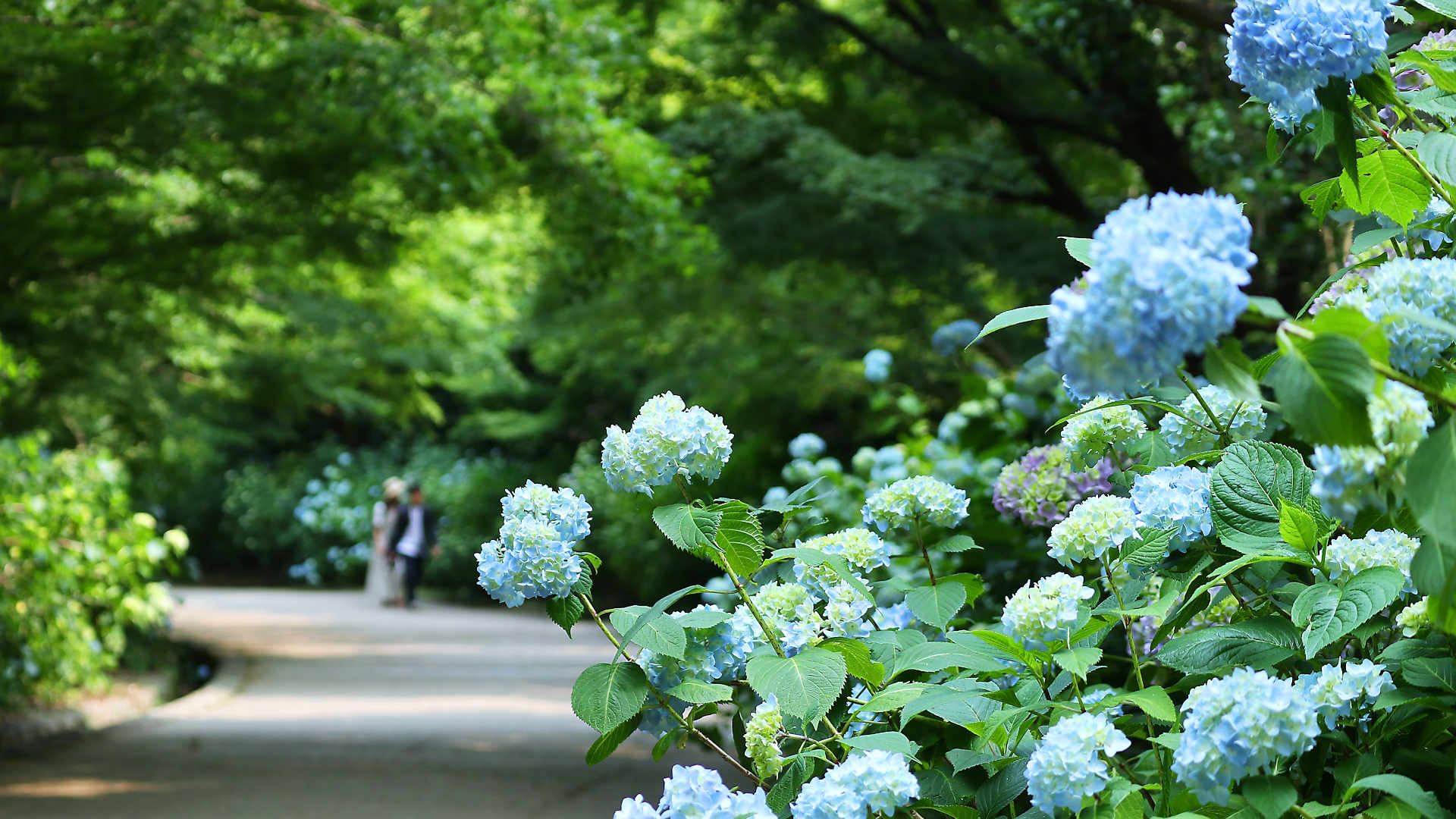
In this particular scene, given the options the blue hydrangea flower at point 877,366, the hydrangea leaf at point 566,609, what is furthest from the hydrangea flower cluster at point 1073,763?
the blue hydrangea flower at point 877,366

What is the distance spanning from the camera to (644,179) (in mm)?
7168

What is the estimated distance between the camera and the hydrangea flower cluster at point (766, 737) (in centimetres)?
171

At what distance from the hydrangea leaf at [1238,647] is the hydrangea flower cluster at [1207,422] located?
1.10ft

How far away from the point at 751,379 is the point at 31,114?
5285mm

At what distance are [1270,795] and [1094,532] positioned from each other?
18.5 inches

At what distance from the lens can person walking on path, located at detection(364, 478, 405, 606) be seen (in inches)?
699

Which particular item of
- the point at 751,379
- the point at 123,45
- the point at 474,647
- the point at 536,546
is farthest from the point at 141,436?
the point at 536,546

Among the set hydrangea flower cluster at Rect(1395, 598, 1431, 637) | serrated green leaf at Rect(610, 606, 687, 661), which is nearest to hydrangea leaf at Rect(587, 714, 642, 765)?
serrated green leaf at Rect(610, 606, 687, 661)

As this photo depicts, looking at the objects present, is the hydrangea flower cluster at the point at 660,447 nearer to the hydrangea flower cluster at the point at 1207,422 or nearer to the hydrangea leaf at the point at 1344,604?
the hydrangea flower cluster at the point at 1207,422

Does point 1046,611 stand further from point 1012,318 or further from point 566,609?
point 566,609

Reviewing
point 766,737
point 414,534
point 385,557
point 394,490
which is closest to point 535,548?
point 766,737

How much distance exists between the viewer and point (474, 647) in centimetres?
1337

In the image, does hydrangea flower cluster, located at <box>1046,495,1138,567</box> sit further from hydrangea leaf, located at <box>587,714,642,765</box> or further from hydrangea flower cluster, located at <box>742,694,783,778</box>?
hydrangea leaf, located at <box>587,714,642,765</box>

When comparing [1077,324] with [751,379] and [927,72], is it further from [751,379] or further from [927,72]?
[751,379]
